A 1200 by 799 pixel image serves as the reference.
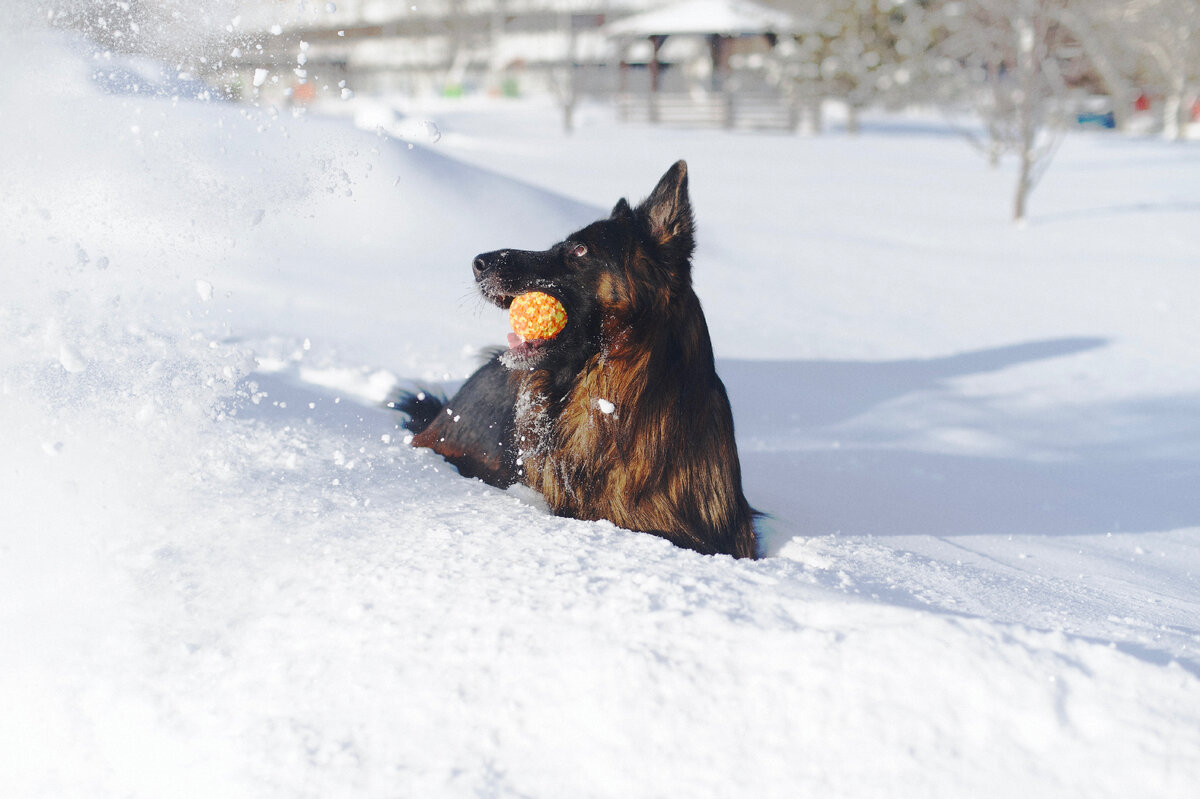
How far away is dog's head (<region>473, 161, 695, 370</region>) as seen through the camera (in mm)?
2791

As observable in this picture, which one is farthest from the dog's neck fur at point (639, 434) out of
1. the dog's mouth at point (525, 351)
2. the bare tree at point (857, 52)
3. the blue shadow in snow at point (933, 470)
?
the bare tree at point (857, 52)

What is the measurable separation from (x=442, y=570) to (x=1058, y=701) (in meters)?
1.41

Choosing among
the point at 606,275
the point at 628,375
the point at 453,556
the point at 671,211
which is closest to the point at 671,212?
the point at 671,211

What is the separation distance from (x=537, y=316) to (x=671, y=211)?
52 cm

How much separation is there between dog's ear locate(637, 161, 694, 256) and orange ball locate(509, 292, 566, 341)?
38 cm

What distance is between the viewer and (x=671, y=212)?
279cm

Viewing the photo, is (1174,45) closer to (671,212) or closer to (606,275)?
(671,212)

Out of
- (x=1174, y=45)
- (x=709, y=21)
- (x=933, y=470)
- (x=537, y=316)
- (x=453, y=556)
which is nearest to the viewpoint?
(x=453, y=556)

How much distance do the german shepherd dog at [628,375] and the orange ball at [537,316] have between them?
0.03 m

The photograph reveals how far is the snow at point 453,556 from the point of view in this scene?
5.94 ft

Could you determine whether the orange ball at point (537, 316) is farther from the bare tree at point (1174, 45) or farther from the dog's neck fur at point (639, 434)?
the bare tree at point (1174, 45)

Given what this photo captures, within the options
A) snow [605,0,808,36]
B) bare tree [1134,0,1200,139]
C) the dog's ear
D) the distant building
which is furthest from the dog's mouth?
the distant building

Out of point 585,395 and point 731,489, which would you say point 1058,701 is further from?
point 585,395

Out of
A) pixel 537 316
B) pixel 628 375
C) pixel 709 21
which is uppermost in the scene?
pixel 709 21
